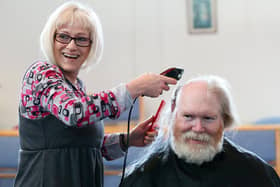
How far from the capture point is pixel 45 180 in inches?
61.7

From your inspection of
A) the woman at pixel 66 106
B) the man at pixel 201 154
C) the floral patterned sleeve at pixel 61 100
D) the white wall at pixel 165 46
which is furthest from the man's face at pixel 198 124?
the white wall at pixel 165 46

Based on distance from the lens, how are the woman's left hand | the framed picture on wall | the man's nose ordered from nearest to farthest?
the man's nose
the woman's left hand
the framed picture on wall

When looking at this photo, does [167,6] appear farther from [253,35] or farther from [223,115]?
[223,115]

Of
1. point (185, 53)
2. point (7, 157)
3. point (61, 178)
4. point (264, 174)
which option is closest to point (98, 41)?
point (61, 178)

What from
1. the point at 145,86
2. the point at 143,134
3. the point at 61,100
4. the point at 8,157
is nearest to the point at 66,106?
the point at 61,100

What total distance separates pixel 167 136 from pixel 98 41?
1.83ft

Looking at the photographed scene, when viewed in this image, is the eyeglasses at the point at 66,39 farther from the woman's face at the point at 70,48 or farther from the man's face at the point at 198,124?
the man's face at the point at 198,124

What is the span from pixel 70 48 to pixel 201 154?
0.70 meters

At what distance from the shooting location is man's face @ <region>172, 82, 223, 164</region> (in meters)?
1.81

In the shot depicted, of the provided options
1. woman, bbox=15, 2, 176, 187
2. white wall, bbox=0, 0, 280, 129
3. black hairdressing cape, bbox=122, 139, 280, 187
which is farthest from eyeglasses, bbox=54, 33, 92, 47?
white wall, bbox=0, 0, 280, 129

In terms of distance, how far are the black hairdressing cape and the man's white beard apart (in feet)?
0.13

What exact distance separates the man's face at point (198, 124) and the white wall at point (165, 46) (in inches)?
116

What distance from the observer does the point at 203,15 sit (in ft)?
15.7

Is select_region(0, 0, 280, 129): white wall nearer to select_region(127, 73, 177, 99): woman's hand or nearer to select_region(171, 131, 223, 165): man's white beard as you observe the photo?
select_region(171, 131, 223, 165): man's white beard
